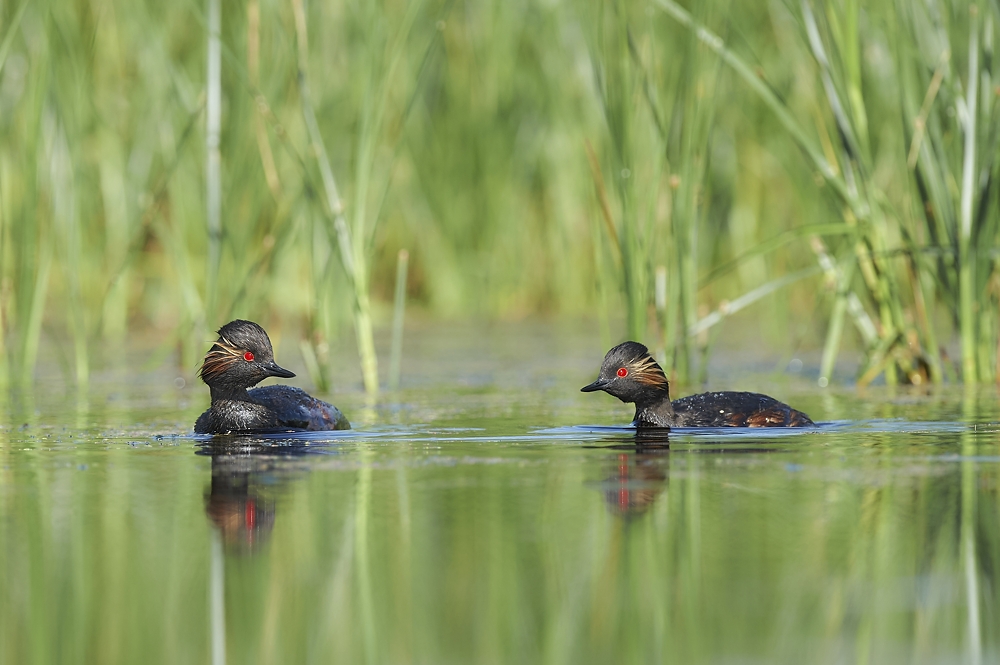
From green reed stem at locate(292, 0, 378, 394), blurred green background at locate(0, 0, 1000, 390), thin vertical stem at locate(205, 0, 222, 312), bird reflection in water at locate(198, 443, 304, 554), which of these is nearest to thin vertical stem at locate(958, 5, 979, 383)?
blurred green background at locate(0, 0, 1000, 390)

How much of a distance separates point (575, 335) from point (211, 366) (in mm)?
5841

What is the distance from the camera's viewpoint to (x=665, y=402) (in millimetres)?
7086

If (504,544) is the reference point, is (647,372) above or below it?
above

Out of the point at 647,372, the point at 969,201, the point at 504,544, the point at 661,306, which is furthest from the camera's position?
the point at 661,306

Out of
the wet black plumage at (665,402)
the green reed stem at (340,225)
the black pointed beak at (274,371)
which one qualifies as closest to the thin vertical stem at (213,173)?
the green reed stem at (340,225)

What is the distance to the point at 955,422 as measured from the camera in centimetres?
655

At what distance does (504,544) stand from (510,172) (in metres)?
10.2

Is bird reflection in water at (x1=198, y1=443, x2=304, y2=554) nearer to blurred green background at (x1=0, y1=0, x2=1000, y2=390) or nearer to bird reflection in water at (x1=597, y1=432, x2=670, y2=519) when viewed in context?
bird reflection in water at (x1=597, y1=432, x2=670, y2=519)

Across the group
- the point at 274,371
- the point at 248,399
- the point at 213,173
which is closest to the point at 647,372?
the point at 274,371

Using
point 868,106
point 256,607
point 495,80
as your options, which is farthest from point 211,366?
point 495,80

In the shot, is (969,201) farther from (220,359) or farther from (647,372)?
(220,359)

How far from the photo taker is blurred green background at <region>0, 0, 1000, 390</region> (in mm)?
7914

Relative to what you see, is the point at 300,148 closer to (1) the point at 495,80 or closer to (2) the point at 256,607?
(1) the point at 495,80

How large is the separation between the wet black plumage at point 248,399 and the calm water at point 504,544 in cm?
24
